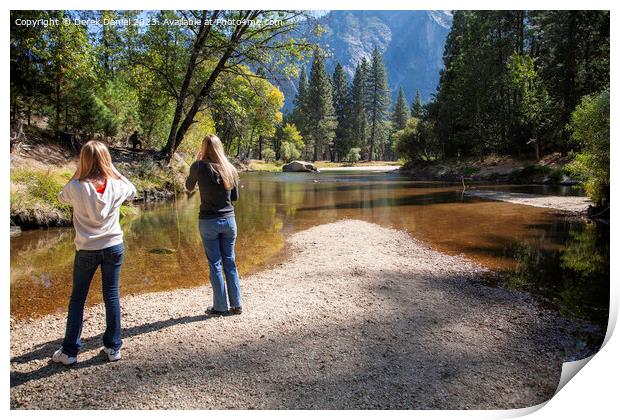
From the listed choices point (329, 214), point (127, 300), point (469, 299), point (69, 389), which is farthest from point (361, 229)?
point (69, 389)

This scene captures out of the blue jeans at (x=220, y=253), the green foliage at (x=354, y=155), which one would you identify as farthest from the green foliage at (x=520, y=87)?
the green foliage at (x=354, y=155)

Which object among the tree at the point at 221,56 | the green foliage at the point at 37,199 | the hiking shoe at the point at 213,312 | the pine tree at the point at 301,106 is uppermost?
the pine tree at the point at 301,106

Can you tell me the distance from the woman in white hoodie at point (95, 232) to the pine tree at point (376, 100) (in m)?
67.7

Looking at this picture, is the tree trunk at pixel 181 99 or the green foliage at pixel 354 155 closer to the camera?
the tree trunk at pixel 181 99

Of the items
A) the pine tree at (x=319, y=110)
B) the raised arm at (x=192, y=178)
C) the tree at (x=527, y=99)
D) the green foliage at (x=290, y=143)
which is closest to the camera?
the raised arm at (x=192, y=178)

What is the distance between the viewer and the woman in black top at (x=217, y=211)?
174 inches

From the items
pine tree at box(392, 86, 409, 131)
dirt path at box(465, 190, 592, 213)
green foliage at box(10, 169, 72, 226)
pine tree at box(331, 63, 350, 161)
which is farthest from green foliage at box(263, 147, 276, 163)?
green foliage at box(10, 169, 72, 226)

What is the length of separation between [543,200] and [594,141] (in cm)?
773

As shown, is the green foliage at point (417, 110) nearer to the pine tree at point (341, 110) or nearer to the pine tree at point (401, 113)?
the pine tree at point (401, 113)

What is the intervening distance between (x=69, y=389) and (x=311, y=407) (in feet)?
5.97

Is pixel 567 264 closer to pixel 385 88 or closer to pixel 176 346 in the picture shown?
pixel 176 346

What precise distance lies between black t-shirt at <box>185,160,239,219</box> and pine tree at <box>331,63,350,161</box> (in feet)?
242

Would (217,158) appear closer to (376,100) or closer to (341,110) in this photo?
(376,100)

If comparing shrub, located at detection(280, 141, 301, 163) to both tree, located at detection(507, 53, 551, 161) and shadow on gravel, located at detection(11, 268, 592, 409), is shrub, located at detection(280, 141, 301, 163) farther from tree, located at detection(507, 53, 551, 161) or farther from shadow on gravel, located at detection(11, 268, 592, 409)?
shadow on gravel, located at detection(11, 268, 592, 409)
